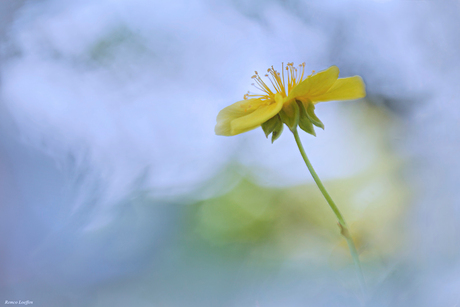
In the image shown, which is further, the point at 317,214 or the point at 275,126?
the point at 317,214

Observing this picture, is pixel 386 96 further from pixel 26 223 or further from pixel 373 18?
pixel 26 223

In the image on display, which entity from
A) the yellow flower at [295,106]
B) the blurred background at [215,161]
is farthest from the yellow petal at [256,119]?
the blurred background at [215,161]

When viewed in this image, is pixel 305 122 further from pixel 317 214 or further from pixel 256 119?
pixel 317 214

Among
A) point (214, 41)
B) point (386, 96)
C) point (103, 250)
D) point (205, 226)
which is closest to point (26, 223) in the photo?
point (103, 250)

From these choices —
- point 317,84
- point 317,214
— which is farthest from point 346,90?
point 317,214

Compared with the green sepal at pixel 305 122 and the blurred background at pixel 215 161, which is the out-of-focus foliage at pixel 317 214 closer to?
the blurred background at pixel 215 161
